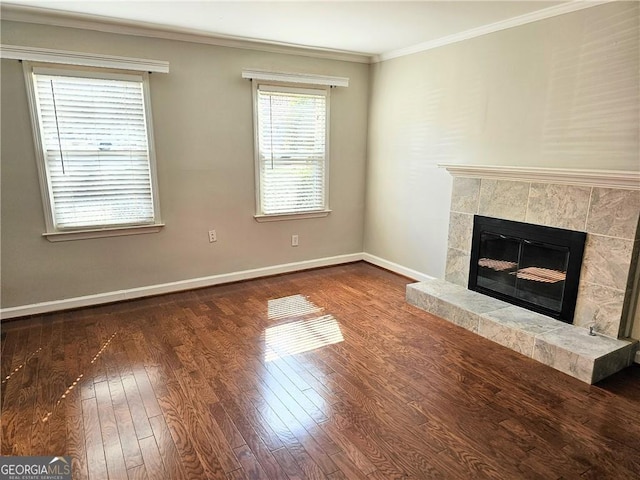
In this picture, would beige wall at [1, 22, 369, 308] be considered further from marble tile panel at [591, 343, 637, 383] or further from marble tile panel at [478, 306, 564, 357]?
marble tile panel at [591, 343, 637, 383]

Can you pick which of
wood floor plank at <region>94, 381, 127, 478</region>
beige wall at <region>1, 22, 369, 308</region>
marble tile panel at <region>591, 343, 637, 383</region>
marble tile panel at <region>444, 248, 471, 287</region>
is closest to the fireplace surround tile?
marble tile panel at <region>591, 343, 637, 383</region>

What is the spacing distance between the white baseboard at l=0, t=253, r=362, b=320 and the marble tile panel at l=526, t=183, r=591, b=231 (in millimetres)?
2405

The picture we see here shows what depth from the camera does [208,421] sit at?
2.07m

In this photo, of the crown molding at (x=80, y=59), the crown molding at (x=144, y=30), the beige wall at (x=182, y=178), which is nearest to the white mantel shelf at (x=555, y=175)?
the beige wall at (x=182, y=178)

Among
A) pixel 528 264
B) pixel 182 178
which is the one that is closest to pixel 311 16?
pixel 182 178

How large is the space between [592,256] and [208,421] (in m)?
2.65

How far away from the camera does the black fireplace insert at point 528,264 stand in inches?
111

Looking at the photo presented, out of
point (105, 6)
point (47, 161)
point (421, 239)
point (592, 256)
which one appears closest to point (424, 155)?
point (421, 239)

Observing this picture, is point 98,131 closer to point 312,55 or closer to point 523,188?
point 312,55

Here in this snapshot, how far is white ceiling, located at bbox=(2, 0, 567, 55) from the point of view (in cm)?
276

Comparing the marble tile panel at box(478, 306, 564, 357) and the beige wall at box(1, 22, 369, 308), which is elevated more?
the beige wall at box(1, 22, 369, 308)

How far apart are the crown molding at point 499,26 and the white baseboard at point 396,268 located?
2.26 m

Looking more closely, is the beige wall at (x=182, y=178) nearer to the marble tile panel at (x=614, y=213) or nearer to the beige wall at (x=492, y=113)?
the beige wall at (x=492, y=113)

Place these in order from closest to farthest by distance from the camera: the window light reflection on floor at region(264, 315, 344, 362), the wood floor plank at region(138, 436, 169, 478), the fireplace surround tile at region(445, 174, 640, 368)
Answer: the wood floor plank at region(138, 436, 169, 478) < the fireplace surround tile at region(445, 174, 640, 368) < the window light reflection on floor at region(264, 315, 344, 362)
